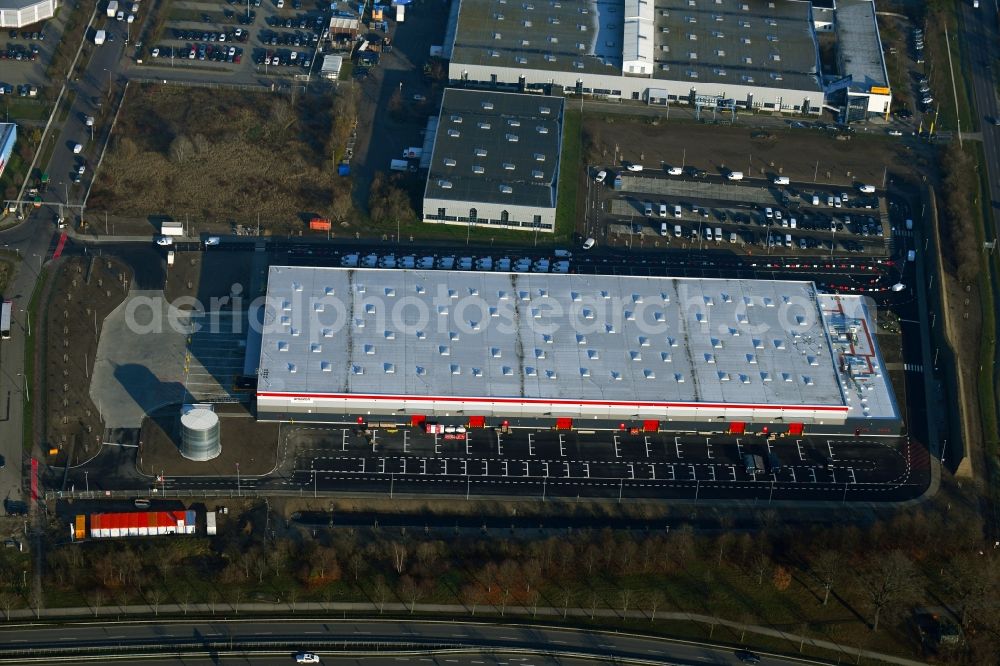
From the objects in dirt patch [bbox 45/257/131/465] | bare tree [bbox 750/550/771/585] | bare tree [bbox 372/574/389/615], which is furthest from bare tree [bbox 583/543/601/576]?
dirt patch [bbox 45/257/131/465]

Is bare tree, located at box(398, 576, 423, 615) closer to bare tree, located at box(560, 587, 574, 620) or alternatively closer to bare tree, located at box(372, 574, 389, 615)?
bare tree, located at box(372, 574, 389, 615)

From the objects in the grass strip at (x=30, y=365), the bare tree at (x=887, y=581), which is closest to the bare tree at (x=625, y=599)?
the bare tree at (x=887, y=581)

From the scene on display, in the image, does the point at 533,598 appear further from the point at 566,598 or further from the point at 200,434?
the point at 200,434

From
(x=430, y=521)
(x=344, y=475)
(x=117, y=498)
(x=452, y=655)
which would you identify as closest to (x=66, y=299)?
(x=117, y=498)

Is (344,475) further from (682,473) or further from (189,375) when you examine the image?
(682,473)

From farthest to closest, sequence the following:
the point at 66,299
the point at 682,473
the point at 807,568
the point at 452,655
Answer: the point at 66,299 → the point at 682,473 → the point at 807,568 → the point at 452,655

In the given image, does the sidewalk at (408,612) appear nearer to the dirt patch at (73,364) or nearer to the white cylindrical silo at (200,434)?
the white cylindrical silo at (200,434)

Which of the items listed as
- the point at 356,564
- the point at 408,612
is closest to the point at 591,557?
the point at 408,612
